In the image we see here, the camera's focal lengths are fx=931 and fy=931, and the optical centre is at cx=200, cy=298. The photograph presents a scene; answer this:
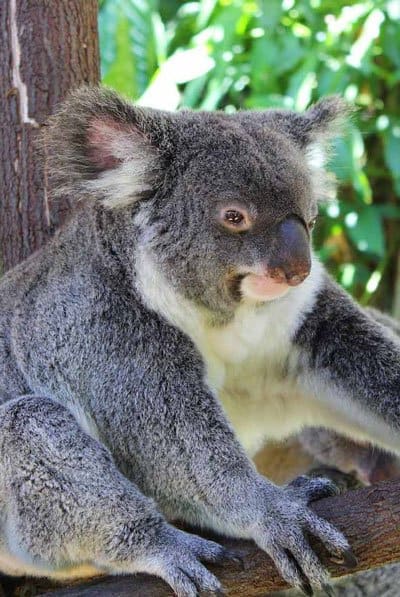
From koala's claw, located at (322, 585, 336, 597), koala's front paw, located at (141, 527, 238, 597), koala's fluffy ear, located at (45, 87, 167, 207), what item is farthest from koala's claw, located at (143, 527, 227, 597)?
koala's fluffy ear, located at (45, 87, 167, 207)

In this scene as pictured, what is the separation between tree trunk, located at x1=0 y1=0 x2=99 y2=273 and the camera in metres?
3.96

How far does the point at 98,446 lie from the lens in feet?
9.58

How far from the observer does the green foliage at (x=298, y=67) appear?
5.61 metres

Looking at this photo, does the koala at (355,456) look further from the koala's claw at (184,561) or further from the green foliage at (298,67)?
the green foliage at (298,67)

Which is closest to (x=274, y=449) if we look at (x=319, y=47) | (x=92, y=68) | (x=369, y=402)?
(x=369, y=402)

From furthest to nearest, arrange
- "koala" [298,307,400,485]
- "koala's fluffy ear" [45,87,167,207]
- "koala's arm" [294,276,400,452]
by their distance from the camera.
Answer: "koala" [298,307,400,485] → "koala's arm" [294,276,400,452] → "koala's fluffy ear" [45,87,167,207]

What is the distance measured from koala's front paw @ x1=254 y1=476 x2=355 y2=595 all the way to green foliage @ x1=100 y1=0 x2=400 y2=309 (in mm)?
2833

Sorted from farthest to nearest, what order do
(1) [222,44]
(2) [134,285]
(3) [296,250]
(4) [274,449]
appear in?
(1) [222,44] → (4) [274,449] → (2) [134,285] → (3) [296,250]

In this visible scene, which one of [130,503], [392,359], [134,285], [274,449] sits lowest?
[274,449]

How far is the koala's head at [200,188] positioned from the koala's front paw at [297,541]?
0.66 meters

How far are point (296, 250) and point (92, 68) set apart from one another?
1748 millimetres

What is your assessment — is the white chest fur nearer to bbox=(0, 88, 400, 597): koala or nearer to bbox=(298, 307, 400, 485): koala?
bbox=(0, 88, 400, 597): koala

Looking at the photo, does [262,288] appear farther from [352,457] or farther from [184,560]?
[352,457]

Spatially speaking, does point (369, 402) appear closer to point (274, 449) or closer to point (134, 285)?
point (134, 285)
